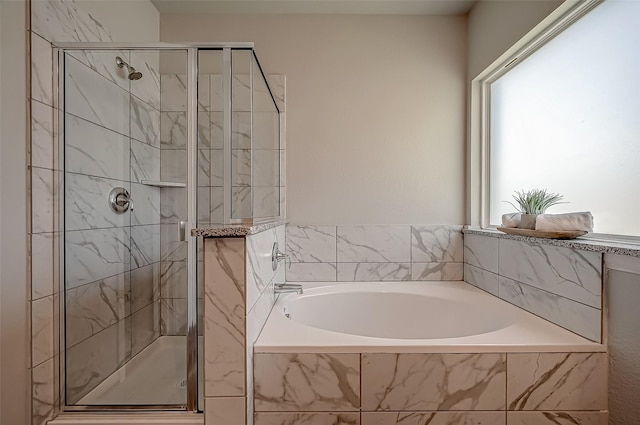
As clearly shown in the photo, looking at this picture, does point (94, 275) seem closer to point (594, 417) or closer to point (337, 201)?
point (337, 201)

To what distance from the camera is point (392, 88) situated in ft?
6.85

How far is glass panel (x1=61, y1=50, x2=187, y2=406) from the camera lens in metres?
1.31

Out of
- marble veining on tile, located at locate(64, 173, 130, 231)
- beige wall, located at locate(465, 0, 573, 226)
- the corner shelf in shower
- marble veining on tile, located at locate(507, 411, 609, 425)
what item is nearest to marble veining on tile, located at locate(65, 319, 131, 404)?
marble veining on tile, located at locate(64, 173, 130, 231)

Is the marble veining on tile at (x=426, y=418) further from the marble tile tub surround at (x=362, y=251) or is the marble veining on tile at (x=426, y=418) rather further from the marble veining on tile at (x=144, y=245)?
the marble veining on tile at (x=144, y=245)

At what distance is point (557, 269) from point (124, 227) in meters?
1.94

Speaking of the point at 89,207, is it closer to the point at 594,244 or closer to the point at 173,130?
the point at 173,130

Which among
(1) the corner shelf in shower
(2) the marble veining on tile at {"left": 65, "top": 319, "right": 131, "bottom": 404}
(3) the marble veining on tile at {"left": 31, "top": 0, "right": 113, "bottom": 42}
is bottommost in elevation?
(2) the marble veining on tile at {"left": 65, "top": 319, "right": 131, "bottom": 404}

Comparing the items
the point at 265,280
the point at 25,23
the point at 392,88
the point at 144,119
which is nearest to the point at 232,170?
the point at 265,280

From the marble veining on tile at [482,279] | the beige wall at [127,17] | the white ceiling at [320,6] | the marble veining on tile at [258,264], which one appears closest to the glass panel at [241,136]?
the marble veining on tile at [258,264]

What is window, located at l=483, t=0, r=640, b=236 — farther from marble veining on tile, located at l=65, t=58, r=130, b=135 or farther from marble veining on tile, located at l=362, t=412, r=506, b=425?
marble veining on tile, located at l=65, t=58, r=130, b=135

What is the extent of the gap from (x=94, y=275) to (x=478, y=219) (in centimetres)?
221

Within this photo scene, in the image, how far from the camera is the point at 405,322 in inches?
72.8

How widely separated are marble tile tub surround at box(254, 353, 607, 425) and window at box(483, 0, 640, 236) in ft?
1.95

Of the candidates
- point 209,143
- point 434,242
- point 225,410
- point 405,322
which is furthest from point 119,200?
point 434,242
